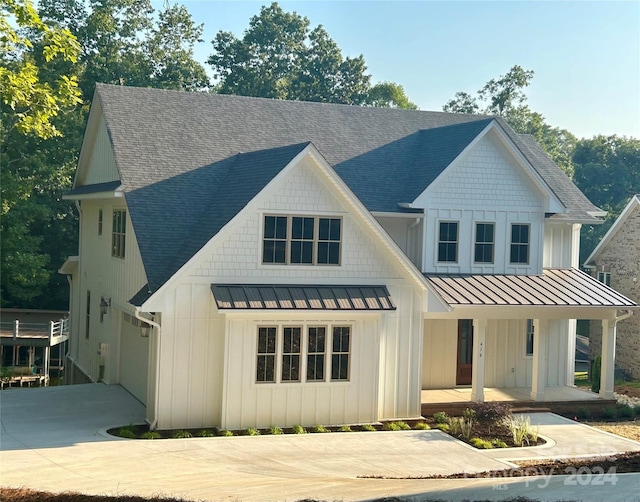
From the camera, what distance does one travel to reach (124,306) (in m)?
21.5

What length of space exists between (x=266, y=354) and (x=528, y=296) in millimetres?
7483

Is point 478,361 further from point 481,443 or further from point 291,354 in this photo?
point 291,354

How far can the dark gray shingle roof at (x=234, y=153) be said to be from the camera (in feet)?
64.2

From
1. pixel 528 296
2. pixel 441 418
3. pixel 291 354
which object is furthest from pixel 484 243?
pixel 291 354

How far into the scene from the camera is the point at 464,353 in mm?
23781

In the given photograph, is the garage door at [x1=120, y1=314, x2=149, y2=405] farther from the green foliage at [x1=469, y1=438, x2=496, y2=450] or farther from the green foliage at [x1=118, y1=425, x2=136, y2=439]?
the green foliage at [x1=469, y1=438, x2=496, y2=450]

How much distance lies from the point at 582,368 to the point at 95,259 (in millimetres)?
24264

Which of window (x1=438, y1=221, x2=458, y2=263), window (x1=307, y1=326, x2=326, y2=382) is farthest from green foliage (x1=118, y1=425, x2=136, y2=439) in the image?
window (x1=438, y1=221, x2=458, y2=263)

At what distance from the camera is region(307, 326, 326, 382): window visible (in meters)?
18.6

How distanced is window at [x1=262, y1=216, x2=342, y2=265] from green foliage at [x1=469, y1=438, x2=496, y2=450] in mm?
4775

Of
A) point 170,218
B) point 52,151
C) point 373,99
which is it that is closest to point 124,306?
point 170,218

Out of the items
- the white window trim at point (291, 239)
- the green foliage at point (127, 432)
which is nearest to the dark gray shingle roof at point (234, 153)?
the white window trim at point (291, 239)

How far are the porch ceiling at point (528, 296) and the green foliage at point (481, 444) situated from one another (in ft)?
12.4

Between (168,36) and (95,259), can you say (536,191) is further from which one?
(168,36)
